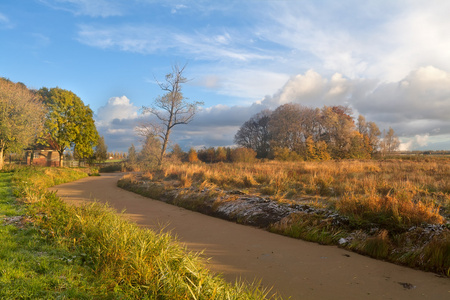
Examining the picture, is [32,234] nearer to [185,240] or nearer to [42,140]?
[185,240]

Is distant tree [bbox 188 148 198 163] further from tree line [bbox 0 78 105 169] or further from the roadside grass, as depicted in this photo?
the roadside grass

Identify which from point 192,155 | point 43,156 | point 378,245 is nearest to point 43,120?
point 43,156

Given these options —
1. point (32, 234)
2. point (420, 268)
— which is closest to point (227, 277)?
point (420, 268)

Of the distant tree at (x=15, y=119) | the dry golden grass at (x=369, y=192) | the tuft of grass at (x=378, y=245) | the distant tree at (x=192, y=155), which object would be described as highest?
the distant tree at (x=15, y=119)

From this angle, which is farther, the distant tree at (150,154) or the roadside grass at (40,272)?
the distant tree at (150,154)

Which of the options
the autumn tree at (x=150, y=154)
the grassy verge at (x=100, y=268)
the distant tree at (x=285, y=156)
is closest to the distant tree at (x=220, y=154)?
the distant tree at (x=285, y=156)

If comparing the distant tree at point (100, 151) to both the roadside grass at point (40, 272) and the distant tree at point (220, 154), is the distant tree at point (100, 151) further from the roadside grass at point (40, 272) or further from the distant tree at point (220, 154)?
the roadside grass at point (40, 272)

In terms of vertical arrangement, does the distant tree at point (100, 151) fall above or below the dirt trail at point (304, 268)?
above

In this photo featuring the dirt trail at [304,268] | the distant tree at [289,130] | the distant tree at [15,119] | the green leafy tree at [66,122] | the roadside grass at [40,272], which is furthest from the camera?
the distant tree at [289,130]

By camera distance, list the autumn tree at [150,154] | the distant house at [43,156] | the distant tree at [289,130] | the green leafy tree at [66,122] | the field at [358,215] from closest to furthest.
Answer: the field at [358,215], the autumn tree at [150,154], the green leafy tree at [66,122], the distant house at [43,156], the distant tree at [289,130]

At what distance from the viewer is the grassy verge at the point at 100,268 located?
11.0 feet

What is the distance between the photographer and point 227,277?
473 cm

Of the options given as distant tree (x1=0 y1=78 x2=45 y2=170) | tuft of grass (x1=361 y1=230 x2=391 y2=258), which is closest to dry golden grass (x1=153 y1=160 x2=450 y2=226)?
tuft of grass (x1=361 y1=230 x2=391 y2=258)

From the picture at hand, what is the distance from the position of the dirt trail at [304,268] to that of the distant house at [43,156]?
4224cm
